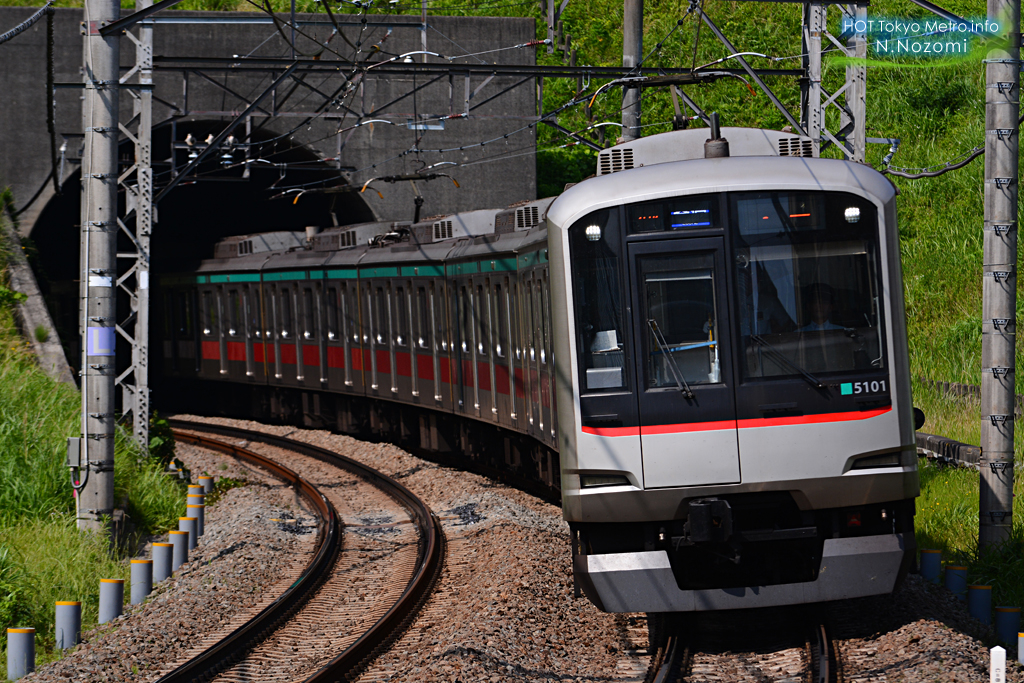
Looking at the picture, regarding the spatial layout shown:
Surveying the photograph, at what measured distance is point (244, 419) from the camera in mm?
26469

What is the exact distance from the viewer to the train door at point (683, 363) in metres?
7.41

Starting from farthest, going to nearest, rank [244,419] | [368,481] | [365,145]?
[365,145], [244,419], [368,481]

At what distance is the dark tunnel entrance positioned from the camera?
2753 cm

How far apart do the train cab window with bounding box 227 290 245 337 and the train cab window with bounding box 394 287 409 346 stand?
22.9 ft

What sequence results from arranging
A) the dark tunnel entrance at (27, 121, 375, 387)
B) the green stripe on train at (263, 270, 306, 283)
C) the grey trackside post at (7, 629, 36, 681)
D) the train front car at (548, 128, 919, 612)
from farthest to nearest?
A: the dark tunnel entrance at (27, 121, 375, 387) < the green stripe on train at (263, 270, 306, 283) < the grey trackside post at (7, 629, 36, 681) < the train front car at (548, 128, 919, 612)

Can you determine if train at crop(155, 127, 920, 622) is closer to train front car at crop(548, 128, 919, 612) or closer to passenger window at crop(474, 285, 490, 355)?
train front car at crop(548, 128, 919, 612)

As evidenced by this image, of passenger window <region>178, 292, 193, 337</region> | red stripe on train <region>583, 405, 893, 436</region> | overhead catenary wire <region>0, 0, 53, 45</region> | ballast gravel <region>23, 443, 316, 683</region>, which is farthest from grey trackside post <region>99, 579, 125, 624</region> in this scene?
passenger window <region>178, 292, 193, 337</region>

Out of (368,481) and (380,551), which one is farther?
(368,481)

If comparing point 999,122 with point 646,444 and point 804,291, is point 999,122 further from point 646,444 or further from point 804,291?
point 646,444

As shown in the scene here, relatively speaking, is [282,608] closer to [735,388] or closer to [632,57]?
[735,388]

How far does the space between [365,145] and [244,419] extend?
6703 millimetres

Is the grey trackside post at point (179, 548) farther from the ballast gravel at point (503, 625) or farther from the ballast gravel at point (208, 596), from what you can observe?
the ballast gravel at point (503, 625)

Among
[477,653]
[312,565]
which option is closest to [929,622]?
[477,653]

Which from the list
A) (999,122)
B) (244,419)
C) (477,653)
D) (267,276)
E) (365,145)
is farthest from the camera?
(365,145)
